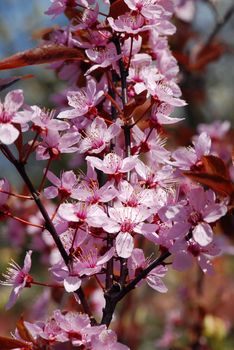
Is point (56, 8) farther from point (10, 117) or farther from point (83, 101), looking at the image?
point (10, 117)

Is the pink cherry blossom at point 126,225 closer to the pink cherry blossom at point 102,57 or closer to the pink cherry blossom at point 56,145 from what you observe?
the pink cherry blossom at point 56,145

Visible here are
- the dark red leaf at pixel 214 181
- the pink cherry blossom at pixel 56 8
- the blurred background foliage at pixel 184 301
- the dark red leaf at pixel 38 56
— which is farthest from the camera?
the blurred background foliage at pixel 184 301

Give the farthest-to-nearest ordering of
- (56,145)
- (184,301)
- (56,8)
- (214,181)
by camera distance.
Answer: (184,301), (56,8), (56,145), (214,181)

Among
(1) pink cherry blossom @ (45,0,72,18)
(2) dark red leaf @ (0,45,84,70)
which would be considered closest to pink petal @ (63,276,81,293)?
(2) dark red leaf @ (0,45,84,70)

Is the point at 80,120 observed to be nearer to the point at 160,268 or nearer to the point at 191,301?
the point at 160,268

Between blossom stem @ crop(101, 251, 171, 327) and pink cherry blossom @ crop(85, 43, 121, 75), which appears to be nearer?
blossom stem @ crop(101, 251, 171, 327)

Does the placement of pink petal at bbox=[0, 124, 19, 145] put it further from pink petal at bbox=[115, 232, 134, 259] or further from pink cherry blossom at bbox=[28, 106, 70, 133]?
pink petal at bbox=[115, 232, 134, 259]

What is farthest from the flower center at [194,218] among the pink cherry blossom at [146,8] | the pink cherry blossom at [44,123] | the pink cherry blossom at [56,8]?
the pink cherry blossom at [56,8]

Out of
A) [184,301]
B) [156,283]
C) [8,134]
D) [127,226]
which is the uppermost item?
[8,134]

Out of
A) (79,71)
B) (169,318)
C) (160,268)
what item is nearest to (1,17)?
(169,318)

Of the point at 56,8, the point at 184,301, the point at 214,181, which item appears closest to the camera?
the point at 214,181

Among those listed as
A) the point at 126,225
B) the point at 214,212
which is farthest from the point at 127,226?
the point at 214,212
